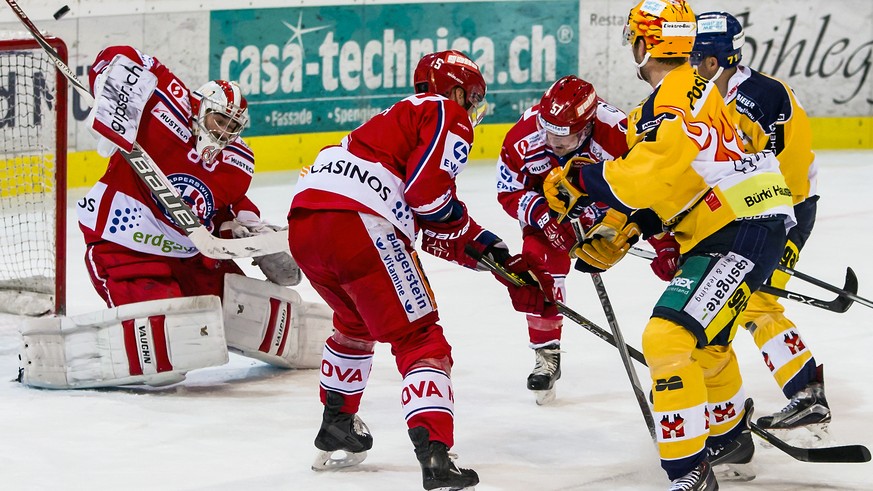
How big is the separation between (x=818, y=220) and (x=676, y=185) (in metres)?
4.46

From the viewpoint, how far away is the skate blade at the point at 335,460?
359 centimetres

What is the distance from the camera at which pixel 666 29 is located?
3299 millimetres

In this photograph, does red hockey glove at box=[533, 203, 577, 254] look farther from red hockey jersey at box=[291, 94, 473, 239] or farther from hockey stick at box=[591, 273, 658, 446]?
red hockey jersey at box=[291, 94, 473, 239]

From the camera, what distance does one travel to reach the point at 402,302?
3.30 metres

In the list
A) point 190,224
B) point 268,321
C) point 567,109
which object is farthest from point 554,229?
point 190,224

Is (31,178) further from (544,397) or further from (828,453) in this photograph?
(828,453)

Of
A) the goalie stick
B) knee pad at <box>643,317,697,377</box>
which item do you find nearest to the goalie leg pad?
the goalie stick

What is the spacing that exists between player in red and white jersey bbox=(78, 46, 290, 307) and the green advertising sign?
3.63 metres

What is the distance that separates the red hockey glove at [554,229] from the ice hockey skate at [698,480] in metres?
1.11

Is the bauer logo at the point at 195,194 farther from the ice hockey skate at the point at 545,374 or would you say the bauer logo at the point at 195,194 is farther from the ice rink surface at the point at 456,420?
the ice hockey skate at the point at 545,374

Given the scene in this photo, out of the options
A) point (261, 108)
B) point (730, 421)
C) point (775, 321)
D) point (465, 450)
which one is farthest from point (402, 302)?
point (261, 108)

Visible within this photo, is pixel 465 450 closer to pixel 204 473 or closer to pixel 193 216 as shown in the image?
pixel 204 473

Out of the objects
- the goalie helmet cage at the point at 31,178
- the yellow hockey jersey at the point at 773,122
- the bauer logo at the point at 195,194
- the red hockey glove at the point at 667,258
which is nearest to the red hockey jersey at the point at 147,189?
the bauer logo at the point at 195,194

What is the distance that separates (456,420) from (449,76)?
3.94 ft
